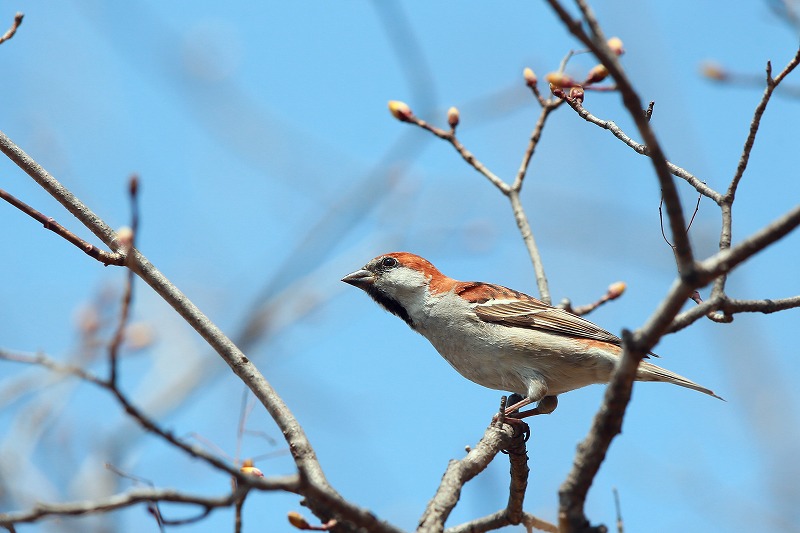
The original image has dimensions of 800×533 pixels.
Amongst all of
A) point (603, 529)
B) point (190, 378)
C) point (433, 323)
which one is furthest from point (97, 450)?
point (603, 529)

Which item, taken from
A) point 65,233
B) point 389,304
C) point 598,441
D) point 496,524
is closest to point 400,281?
point 389,304

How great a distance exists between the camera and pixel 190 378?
7.61 metres

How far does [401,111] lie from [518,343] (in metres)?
1.73

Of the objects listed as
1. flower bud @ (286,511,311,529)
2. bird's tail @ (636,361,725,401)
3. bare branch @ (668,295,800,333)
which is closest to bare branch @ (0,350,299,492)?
flower bud @ (286,511,311,529)

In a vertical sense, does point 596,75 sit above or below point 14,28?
above

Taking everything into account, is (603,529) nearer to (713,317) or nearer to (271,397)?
(713,317)

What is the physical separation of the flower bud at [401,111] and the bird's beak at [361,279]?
5.92 feet

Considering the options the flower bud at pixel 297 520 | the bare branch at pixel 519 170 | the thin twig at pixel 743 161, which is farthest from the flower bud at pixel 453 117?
the flower bud at pixel 297 520

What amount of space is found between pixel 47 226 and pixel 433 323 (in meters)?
3.22

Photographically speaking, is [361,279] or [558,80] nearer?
[558,80]

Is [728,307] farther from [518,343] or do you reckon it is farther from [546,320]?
[546,320]

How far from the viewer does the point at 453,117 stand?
512 centimetres

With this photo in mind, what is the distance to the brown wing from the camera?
5.57 metres

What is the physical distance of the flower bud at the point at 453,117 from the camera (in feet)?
16.7
